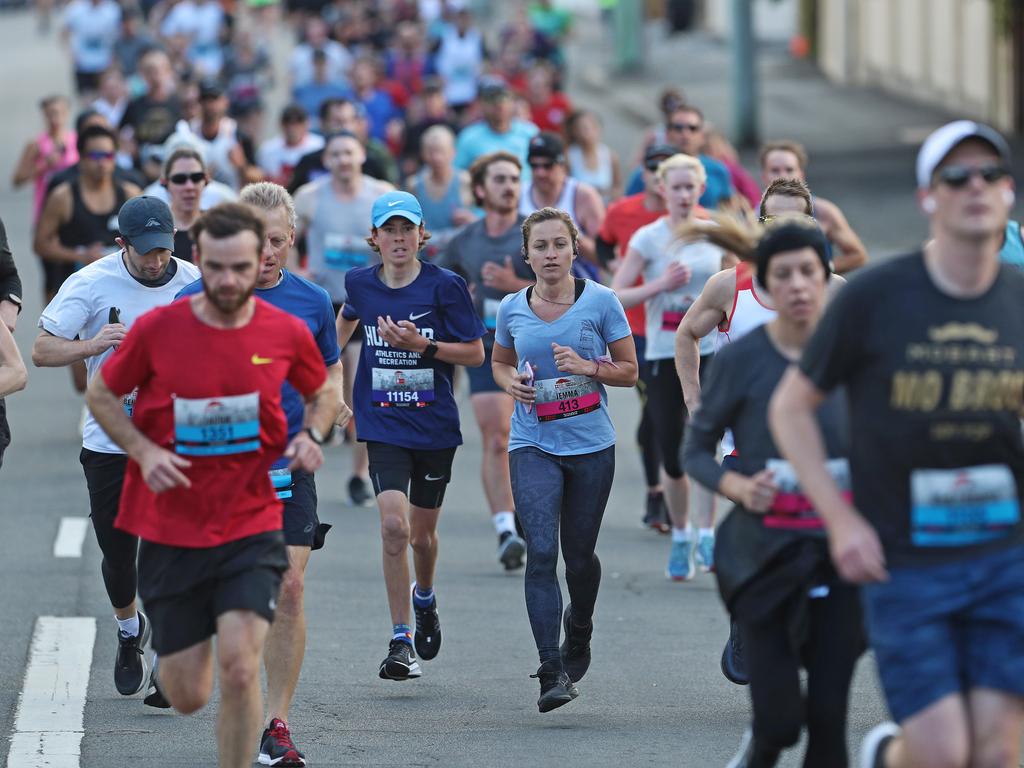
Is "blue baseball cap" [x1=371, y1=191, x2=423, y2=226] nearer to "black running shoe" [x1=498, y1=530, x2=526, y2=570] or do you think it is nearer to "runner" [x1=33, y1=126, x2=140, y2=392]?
"black running shoe" [x1=498, y1=530, x2=526, y2=570]

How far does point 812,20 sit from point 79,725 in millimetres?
41313

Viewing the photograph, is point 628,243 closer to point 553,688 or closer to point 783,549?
point 553,688

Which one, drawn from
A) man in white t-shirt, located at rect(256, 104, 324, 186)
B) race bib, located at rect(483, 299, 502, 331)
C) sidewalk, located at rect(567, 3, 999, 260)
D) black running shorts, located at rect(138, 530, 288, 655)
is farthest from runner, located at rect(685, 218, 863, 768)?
sidewalk, located at rect(567, 3, 999, 260)

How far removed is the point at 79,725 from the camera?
26.1ft

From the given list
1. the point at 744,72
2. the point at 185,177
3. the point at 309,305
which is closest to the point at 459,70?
the point at 744,72

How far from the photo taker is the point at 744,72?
32.1 metres

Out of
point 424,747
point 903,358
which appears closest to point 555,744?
point 424,747

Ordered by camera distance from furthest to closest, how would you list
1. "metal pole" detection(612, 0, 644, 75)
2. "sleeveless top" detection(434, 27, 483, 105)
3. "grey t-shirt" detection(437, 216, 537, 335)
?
1. "metal pole" detection(612, 0, 644, 75)
2. "sleeveless top" detection(434, 27, 483, 105)
3. "grey t-shirt" detection(437, 216, 537, 335)

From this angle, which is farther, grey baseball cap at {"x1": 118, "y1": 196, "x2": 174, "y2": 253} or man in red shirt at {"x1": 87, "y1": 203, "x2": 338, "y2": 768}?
grey baseball cap at {"x1": 118, "y1": 196, "x2": 174, "y2": 253}


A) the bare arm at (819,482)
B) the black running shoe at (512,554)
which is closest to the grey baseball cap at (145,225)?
the bare arm at (819,482)

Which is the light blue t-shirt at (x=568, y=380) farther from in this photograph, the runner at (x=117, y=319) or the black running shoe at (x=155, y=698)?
the black running shoe at (x=155, y=698)

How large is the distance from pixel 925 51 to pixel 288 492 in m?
33.0

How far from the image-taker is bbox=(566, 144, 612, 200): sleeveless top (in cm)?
1645

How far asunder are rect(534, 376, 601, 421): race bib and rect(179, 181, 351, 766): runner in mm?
762
